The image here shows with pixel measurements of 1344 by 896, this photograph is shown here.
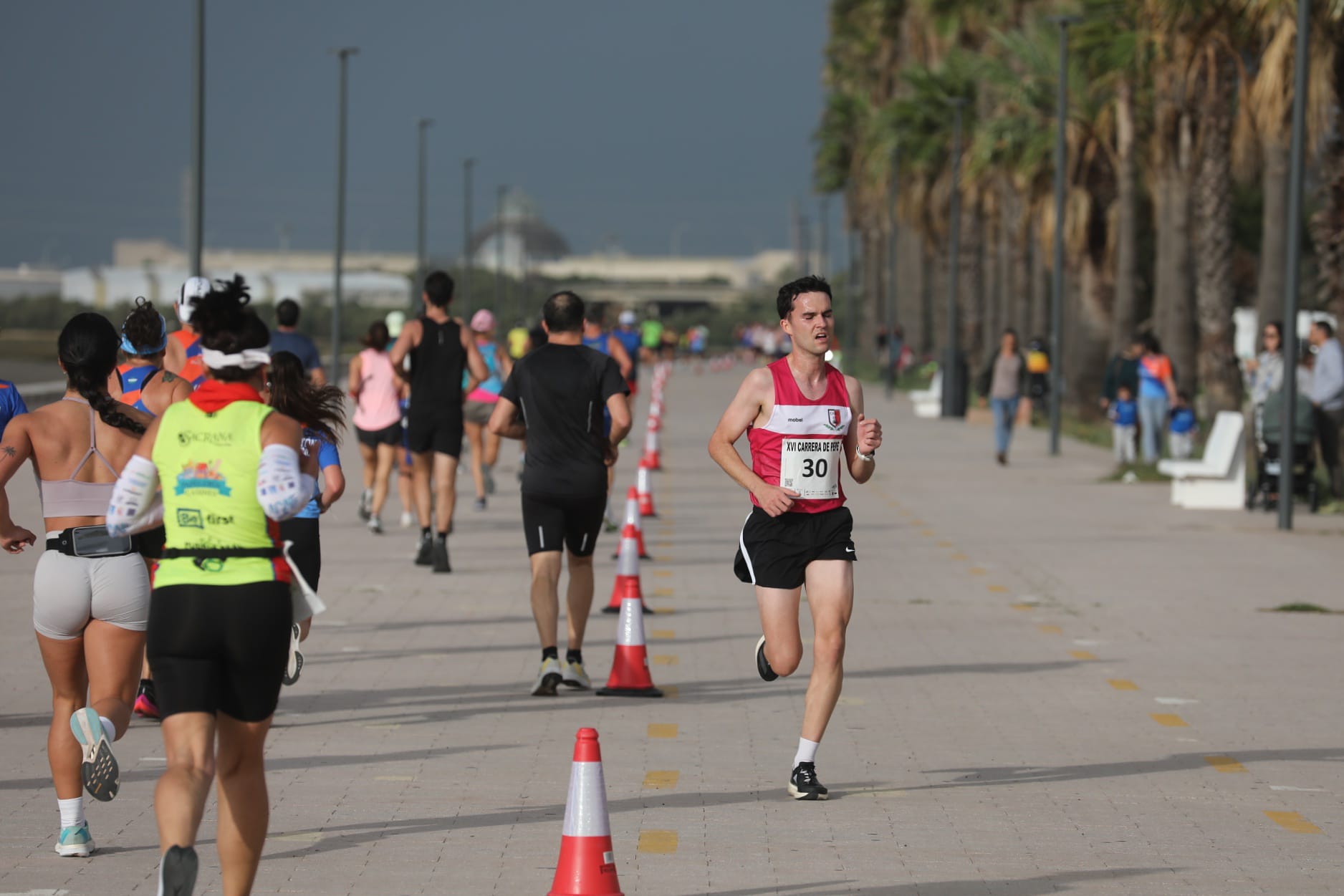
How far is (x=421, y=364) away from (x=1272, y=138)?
45.0ft

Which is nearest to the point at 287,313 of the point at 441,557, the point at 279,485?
the point at 441,557

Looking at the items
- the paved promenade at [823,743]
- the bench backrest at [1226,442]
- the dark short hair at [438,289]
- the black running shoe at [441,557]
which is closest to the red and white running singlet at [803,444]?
the paved promenade at [823,743]

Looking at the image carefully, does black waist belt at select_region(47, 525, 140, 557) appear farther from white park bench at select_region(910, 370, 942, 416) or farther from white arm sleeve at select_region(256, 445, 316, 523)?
white park bench at select_region(910, 370, 942, 416)

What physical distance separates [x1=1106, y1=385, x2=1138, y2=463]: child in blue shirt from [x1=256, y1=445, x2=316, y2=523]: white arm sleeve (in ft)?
73.5

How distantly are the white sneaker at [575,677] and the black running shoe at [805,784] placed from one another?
253 centimetres

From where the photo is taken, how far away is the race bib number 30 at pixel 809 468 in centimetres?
769

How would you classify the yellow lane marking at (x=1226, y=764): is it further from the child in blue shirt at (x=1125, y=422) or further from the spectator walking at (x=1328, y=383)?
the child in blue shirt at (x=1125, y=422)

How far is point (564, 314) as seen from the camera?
10273 millimetres

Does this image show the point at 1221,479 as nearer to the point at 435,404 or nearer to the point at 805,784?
the point at 435,404

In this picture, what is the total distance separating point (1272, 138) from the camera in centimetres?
2483

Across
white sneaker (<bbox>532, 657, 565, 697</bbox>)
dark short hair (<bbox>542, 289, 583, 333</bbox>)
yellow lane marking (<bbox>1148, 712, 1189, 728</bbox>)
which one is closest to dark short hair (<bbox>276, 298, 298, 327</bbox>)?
dark short hair (<bbox>542, 289, 583, 333</bbox>)

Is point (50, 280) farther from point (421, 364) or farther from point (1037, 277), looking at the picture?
point (421, 364)

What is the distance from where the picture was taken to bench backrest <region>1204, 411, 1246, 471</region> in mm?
20516

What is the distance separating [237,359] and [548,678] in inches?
186
